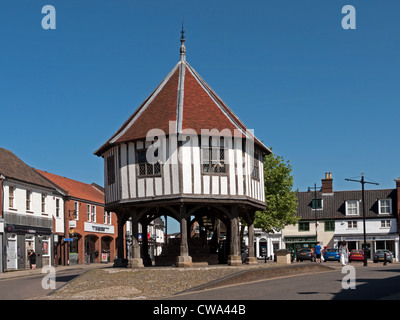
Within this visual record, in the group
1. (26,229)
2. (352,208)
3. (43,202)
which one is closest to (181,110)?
(26,229)

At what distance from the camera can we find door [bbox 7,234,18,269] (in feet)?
144

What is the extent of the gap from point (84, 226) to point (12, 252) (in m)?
14.3

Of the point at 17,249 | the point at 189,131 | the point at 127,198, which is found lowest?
the point at 17,249

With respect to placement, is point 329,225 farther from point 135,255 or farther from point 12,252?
point 135,255

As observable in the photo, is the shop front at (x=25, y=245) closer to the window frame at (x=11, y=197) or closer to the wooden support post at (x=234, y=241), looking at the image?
the window frame at (x=11, y=197)

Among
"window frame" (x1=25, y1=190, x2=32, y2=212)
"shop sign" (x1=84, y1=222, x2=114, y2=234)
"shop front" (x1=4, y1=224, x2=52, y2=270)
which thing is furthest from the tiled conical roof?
"shop sign" (x1=84, y1=222, x2=114, y2=234)

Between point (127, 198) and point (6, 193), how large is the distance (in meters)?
17.7

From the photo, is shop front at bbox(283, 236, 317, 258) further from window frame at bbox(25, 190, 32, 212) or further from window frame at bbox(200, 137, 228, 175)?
window frame at bbox(200, 137, 228, 175)

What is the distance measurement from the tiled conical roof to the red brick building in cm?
2375
